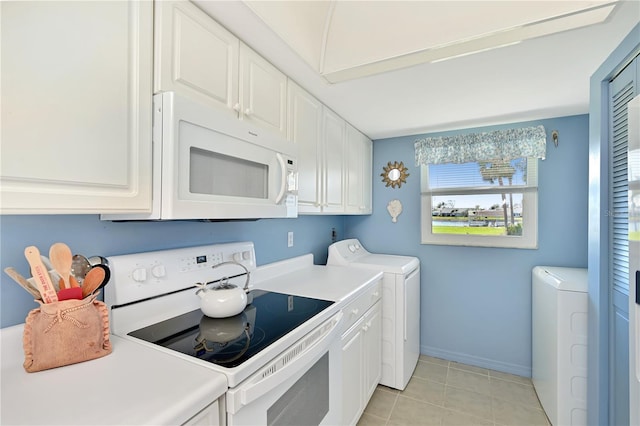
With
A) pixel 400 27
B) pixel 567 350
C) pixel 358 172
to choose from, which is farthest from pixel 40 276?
pixel 567 350

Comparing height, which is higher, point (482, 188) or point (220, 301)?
point (482, 188)

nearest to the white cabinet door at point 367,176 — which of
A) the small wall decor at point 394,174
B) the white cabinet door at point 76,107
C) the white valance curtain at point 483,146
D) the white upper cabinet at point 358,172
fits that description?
the white upper cabinet at point 358,172

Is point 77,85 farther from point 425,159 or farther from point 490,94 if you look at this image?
point 425,159

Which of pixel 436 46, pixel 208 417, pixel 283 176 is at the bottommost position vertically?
pixel 208 417

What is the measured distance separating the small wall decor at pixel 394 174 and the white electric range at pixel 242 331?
164cm

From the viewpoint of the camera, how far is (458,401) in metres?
2.14

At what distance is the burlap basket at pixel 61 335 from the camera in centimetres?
82

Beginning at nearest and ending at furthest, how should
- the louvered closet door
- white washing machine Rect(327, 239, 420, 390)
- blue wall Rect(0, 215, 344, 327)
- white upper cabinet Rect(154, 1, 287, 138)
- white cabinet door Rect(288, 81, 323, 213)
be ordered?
1. blue wall Rect(0, 215, 344, 327)
2. white upper cabinet Rect(154, 1, 287, 138)
3. the louvered closet door
4. white cabinet door Rect(288, 81, 323, 213)
5. white washing machine Rect(327, 239, 420, 390)

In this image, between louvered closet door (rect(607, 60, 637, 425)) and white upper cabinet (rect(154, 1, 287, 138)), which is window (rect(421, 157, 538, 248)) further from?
white upper cabinet (rect(154, 1, 287, 138))

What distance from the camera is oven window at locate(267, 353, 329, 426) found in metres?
1.03

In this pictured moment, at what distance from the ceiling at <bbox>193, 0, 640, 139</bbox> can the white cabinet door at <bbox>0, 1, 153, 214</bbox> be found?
0.40 meters

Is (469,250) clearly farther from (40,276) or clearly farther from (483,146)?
(40,276)

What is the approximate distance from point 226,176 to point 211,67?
17.8 inches

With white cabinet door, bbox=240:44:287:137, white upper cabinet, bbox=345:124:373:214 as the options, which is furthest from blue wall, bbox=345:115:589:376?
white cabinet door, bbox=240:44:287:137
